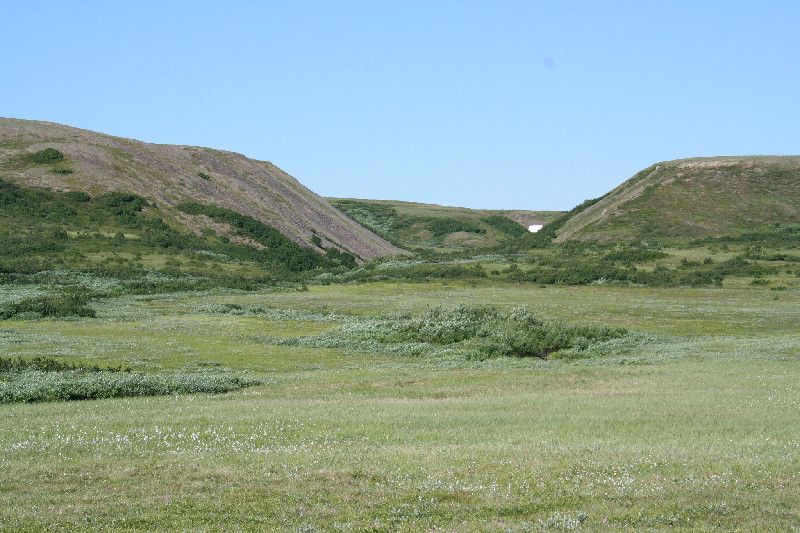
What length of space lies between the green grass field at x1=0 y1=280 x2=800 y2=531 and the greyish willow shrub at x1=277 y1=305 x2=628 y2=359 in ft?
A: 8.06

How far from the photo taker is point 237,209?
119438mm

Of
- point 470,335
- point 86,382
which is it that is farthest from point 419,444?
point 470,335

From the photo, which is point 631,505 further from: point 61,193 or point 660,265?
point 61,193

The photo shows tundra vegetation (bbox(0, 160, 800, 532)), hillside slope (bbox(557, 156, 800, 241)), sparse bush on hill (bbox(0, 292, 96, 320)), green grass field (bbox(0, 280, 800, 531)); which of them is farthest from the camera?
hillside slope (bbox(557, 156, 800, 241))

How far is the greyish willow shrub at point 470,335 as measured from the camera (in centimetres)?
4519

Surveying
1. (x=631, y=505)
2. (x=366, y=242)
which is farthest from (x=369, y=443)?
(x=366, y=242)

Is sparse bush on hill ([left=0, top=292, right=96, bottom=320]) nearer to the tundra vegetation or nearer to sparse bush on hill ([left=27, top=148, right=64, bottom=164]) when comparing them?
the tundra vegetation

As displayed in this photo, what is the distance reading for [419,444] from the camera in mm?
20688

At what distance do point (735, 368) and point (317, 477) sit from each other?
22817 millimetres

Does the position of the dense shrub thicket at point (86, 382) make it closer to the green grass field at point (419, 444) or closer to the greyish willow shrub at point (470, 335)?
the green grass field at point (419, 444)

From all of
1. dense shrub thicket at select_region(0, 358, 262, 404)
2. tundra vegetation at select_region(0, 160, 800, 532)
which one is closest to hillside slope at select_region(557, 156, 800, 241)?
tundra vegetation at select_region(0, 160, 800, 532)

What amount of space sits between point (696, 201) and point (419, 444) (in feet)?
389

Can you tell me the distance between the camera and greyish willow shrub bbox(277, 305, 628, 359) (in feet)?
148

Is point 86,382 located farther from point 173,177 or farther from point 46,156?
point 173,177
